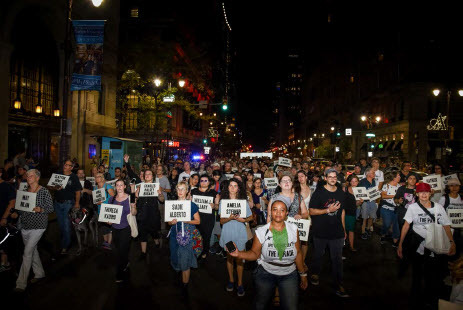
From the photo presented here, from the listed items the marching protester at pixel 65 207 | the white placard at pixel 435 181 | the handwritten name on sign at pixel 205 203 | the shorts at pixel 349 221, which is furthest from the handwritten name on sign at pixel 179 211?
the white placard at pixel 435 181

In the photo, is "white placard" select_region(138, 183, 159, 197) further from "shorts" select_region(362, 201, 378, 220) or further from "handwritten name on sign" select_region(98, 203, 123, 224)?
"shorts" select_region(362, 201, 378, 220)

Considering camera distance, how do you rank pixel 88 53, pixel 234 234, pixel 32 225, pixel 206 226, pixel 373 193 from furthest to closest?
pixel 88 53
pixel 373 193
pixel 206 226
pixel 234 234
pixel 32 225

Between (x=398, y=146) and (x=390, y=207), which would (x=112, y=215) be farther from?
(x=398, y=146)

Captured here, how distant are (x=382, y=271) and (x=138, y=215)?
18.7 feet

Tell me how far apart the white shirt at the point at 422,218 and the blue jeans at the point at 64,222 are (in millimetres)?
7454

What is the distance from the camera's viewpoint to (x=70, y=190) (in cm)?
828

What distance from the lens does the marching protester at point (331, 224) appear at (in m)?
5.93

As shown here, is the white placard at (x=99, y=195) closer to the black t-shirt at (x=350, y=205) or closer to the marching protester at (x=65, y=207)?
the marching protester at (x=65, y=207)

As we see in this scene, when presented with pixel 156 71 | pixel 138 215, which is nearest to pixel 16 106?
pixel 156 71

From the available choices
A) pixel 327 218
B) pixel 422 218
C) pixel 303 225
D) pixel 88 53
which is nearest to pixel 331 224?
pixel 327 218

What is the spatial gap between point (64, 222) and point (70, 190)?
0.78 meters

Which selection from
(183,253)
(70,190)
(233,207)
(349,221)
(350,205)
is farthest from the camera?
(349,221)

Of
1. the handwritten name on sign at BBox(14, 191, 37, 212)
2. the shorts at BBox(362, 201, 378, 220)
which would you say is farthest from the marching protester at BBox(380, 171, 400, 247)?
the handwritten name on sign at BBox(14, 191, 37, 212)

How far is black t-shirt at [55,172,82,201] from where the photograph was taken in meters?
8.15
